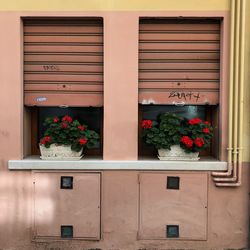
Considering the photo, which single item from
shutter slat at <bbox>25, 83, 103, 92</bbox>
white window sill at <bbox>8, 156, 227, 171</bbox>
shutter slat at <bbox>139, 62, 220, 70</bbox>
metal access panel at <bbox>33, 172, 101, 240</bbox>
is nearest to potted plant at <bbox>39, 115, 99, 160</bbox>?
white window sill at <bbox>8, 156, 227, 171</bbox>

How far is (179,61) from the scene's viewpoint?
5.04 metres

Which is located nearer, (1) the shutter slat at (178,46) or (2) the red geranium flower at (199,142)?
(2) the red geranium flower at (199,142)

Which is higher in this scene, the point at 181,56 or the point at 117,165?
the point at 181,56

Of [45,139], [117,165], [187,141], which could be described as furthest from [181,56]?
[45,139]

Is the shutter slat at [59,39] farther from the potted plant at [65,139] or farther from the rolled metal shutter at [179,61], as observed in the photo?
the potted plant at [65,139]

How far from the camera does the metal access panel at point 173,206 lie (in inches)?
192

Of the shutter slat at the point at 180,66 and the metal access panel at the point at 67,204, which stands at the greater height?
the shutter slat at the point at 180,66

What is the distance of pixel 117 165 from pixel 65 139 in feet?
2.43

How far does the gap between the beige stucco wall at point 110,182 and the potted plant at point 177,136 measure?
251 millimetres

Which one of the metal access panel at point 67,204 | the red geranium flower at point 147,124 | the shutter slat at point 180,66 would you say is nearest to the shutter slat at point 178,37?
the shutter slat at point 180,66

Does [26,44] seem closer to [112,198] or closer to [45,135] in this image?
[45,135]

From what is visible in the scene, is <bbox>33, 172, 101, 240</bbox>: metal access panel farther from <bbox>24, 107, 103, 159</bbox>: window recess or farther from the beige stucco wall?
<bbox>24, 107, 103, 159</bbox>: window recess

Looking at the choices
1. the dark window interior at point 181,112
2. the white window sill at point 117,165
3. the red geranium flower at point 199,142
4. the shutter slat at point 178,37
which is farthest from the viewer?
the dark window interior at point 181,112

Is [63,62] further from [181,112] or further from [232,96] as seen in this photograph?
[232,96]
